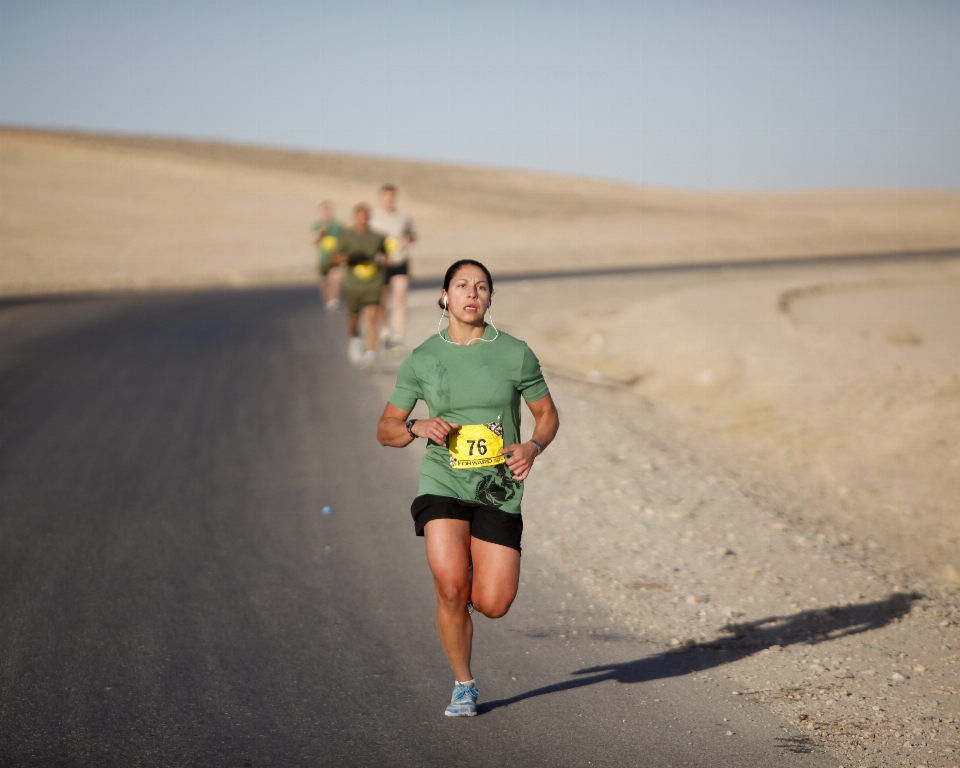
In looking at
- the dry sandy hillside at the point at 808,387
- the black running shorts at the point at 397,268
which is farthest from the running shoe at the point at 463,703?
the black running shorts at the point at 397,268

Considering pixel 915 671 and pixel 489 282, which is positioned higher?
pixel 489 282

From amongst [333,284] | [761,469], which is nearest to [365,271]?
[761,469]

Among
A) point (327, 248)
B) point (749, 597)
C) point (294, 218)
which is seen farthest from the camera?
point (294, 218)

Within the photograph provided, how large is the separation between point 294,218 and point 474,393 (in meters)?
50.5

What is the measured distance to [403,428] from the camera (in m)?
4.23

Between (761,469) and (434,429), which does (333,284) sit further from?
(434,429)

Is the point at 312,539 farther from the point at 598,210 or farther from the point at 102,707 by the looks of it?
the point at 598,210

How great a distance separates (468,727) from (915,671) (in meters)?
2.36

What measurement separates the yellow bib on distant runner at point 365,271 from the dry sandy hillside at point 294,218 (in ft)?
55.7

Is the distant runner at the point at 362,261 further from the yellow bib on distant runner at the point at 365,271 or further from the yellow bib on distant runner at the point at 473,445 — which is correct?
the yellow bib on distant runner at the point at 473,445

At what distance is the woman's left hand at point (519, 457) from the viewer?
→ 13.6 feet

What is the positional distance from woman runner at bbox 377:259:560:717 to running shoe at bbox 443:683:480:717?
0.02 metres

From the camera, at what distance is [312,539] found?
23.2 feet

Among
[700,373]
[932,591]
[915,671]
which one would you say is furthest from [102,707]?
[700,373]
